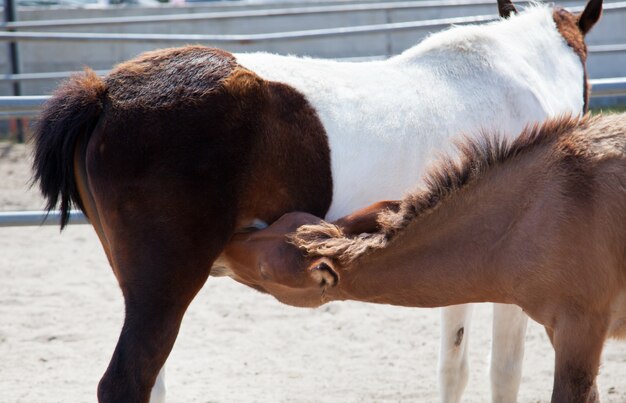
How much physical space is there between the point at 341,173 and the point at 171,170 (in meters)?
0.57

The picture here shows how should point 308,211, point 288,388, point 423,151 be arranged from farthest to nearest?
1. point 288,388
2. point 423,151
3. point 308,211

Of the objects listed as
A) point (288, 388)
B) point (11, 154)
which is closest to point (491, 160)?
point (288, 388)

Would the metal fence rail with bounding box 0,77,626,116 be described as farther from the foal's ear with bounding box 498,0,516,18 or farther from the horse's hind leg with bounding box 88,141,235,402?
the horse's hind leg with bounding box 88,141,235,402

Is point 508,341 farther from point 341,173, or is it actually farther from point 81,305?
point 81,305

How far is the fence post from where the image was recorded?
9242 mm

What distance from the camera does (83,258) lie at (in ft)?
19.9

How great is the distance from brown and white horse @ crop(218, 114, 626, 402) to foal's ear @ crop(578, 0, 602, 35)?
1.50 meters

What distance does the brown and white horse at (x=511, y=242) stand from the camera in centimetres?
233

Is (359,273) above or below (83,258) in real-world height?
above

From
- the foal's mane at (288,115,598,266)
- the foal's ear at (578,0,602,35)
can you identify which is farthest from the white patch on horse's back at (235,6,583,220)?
the foal's ear at (578,0,602,35)

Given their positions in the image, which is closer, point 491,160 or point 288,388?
point 491,160

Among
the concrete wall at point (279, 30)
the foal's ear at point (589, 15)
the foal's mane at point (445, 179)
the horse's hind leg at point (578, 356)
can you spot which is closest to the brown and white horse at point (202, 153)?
the foal's mane at point (445, 179)

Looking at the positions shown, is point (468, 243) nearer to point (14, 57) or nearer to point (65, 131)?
point (65, 131)

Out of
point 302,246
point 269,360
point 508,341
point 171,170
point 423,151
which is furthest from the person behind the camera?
point 269,360
